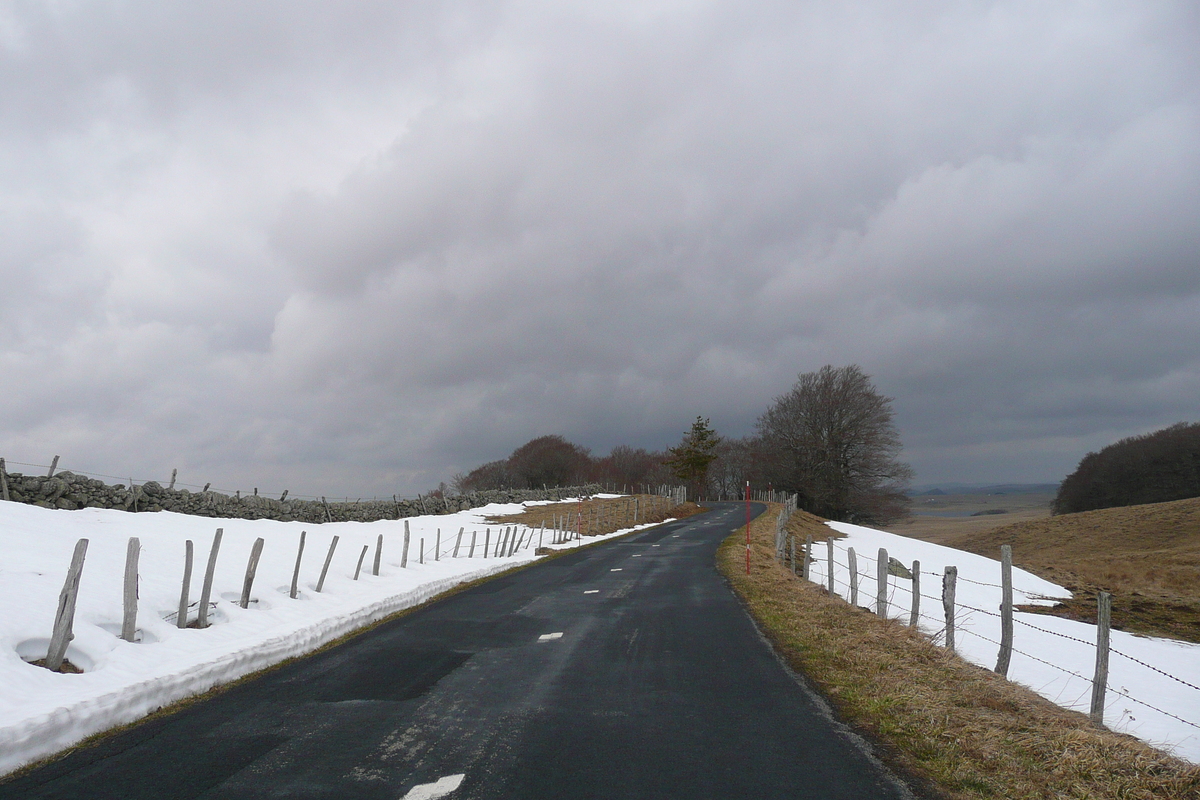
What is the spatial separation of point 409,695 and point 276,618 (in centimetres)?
573

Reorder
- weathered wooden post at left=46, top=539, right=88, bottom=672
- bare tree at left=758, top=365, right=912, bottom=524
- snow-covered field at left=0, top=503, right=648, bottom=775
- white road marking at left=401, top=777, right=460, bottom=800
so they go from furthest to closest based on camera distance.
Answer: bare tree at left=758, top=365, right=912, bottom=524 → weathered wooden post at left=46, top=539, right=88, bottom=672 → snow-covered field at left=0, top=503, right=648, bottom=775 → white road marking at left=401, top=777, right=460, bottom=800

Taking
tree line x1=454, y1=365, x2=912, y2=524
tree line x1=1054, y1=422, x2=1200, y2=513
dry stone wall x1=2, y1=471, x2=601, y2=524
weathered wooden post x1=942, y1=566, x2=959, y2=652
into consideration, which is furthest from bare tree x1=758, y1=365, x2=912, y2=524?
weathered wooden post x1=942, y1=566, x2=959, y2=652

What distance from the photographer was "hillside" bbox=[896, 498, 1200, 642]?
23.3m

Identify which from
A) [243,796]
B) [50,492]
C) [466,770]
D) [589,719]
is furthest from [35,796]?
[50,492]

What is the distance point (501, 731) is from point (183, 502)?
22419 millimetres

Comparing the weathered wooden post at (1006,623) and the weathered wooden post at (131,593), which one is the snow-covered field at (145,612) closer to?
the weathered wooden post at (131,593)

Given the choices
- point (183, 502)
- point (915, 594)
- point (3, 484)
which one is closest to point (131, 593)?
point (3, 484)

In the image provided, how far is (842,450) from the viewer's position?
66438mm

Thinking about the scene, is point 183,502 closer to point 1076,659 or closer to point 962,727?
point 962,727

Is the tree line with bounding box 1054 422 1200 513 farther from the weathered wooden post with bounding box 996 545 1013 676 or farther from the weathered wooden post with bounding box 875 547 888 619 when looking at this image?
the weathered wooden post with bounding box 996 545 1013 676

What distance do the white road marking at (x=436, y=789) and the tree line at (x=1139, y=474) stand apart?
7875cm

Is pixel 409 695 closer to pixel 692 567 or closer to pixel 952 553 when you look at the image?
pixel 692 567

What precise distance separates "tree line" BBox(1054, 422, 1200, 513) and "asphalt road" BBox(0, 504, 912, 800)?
7485 centimetres

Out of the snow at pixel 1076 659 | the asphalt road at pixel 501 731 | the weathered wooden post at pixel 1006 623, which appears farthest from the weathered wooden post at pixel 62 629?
the weathered wooden post at pixel 1006 623
